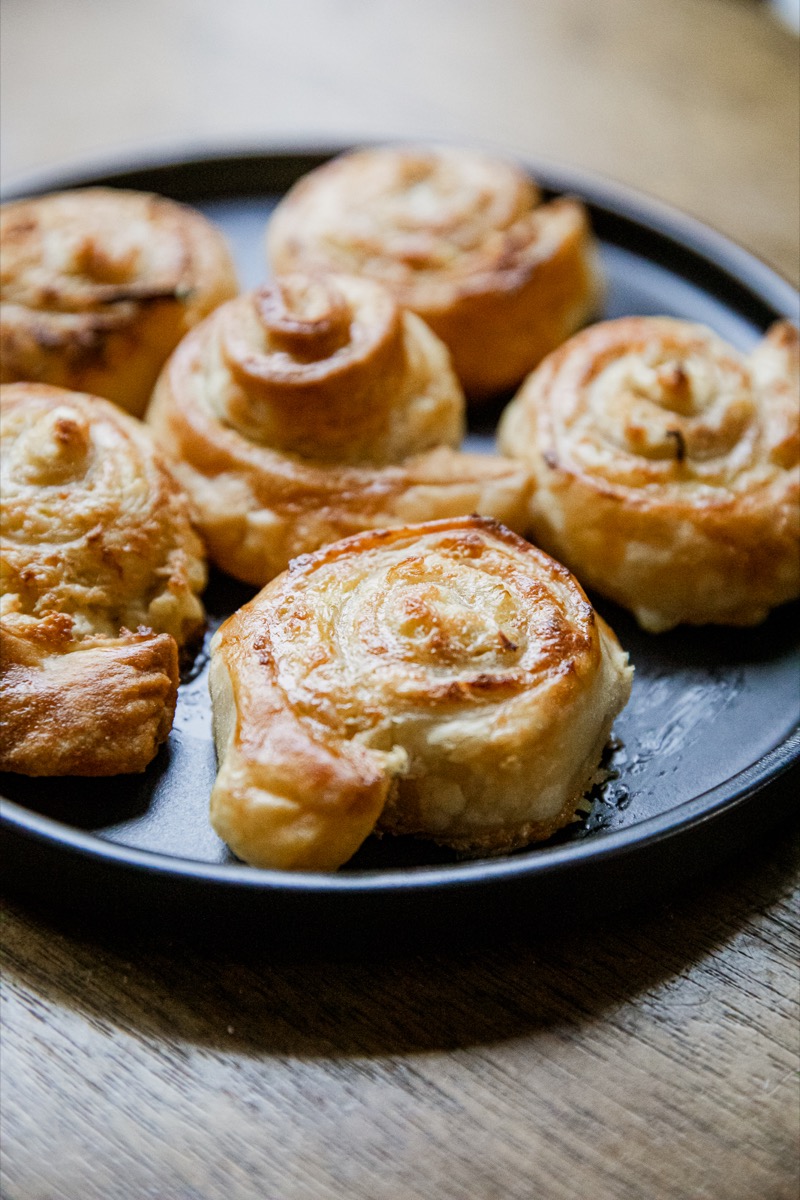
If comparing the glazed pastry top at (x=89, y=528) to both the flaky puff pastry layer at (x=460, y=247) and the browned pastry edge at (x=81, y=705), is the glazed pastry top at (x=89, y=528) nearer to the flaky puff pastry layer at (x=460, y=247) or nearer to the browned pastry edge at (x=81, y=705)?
the browned pastry edge at (x=81, y=705)

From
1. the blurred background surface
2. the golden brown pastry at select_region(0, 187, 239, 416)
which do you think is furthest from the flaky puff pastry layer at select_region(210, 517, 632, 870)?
the blurred background surface

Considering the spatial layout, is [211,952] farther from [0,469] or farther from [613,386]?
[613,386]

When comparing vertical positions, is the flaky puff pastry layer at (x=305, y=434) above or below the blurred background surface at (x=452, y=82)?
below

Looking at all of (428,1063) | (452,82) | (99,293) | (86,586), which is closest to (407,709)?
(428,1063)

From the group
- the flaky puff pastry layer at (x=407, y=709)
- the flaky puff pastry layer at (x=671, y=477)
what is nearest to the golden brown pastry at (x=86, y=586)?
the flaky puff pastry layer at (x=407, y=709)

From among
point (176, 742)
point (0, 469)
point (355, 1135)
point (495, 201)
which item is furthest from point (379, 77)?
point (355, 1135)

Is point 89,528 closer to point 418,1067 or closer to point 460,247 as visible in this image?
point 418,1067

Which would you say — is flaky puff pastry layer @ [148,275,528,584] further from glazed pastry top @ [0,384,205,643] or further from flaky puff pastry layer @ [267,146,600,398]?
flaky puff pastry layer @ [267,146,600,398]
